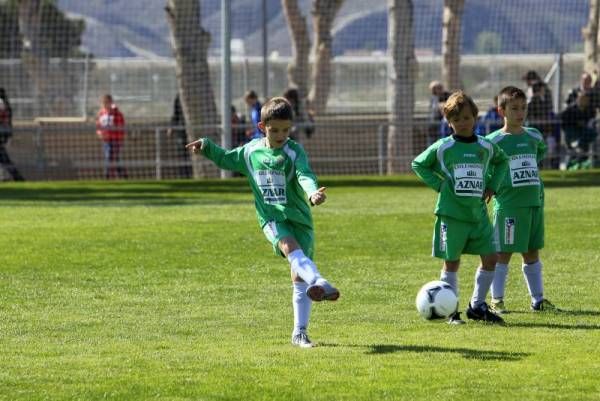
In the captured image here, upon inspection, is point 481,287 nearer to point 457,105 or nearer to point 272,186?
point 457,105

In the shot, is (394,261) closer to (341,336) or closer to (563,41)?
(341,336)

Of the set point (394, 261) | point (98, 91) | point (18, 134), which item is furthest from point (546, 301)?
point (98, 91)

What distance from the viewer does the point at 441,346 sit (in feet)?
30.2

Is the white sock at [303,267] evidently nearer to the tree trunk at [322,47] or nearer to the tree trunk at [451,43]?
the tree trunk at [451,43]

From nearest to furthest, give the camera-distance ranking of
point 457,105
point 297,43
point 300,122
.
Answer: point 457,105
point 300,122
point 297,43

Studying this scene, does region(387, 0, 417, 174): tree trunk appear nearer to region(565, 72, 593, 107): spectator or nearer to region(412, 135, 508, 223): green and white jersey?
region(565, 72, 593, 107): spectator

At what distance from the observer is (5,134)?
2841 cm

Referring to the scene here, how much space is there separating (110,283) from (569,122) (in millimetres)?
17231

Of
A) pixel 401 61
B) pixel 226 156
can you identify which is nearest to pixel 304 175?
pixel 226 156

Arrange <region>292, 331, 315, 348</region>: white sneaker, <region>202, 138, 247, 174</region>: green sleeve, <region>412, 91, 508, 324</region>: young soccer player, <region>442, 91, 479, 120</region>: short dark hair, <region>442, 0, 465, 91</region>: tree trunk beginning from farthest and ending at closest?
<region>442, 0, 465, 91</region>: tree trunk → <region>412, 91, 508, 324</region>: young soccer player → <region>442, 91, 479, 120</region>: short dark hair → <region>202, 138, 247, 174</region>: green sleeve → <region>292, 331, 315, 348</region>: white sneaker

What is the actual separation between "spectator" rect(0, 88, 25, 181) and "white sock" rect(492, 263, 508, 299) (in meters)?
18.0

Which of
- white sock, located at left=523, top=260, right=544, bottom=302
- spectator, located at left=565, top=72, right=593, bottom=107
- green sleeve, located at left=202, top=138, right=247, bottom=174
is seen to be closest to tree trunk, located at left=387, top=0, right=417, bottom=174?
spectator, located at left=565, top=72, right=593, bottom=107

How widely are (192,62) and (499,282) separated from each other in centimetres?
2106

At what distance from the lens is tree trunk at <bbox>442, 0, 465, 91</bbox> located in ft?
117
